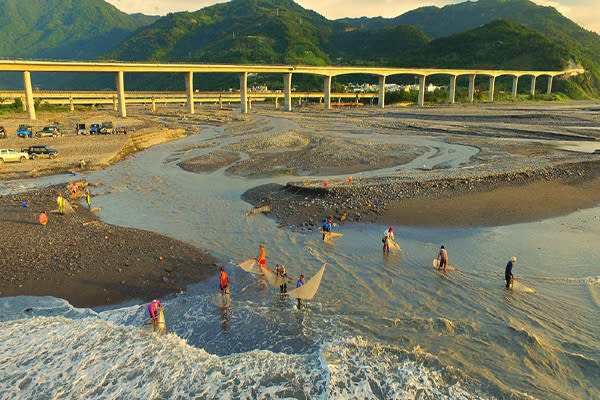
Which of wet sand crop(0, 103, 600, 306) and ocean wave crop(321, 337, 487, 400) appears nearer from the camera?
ocean wave crop(321, 337, 487, 400)

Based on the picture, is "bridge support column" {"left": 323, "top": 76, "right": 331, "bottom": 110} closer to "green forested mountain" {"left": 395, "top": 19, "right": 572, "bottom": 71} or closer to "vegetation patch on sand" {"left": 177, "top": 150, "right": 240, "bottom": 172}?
"green forested mountain" {"left": 395, "top": 19, "right": 572, "bottom": 71}

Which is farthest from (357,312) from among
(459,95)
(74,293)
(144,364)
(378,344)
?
(459,95)

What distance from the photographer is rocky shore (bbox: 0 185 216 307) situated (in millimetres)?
14438

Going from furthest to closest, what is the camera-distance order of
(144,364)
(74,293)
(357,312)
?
(74,293)
(357,312)
(144,364)

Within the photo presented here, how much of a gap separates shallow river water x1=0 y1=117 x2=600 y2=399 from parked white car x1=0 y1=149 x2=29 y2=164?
31.8m

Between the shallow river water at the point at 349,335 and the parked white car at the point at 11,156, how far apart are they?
31.8m

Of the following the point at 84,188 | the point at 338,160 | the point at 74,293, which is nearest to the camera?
the point at 74,293

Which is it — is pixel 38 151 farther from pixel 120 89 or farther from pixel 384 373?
pixel 120 89

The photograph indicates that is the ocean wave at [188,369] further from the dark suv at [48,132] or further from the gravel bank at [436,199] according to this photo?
the dark suv at [48,132]

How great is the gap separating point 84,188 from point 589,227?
32742mm

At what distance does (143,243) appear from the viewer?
18500 mm

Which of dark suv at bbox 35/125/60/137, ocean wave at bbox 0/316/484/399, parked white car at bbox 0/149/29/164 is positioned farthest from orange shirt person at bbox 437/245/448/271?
dark suv at bbox 35/125/60/137

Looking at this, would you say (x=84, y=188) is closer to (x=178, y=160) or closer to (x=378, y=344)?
(x=178, y=160)

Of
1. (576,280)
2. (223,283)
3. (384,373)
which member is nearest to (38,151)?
(223,283)
